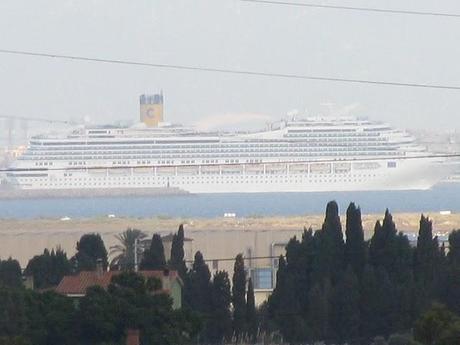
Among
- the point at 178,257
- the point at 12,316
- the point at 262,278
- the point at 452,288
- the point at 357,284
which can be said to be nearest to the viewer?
the point at 12,316

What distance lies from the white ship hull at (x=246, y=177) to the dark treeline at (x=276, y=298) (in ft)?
238

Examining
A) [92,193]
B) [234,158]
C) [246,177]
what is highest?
[234,158]

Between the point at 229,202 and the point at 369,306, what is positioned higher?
the point at 229,202

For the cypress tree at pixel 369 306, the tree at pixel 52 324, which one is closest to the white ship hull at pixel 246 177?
the cypress tree at pixel 369 306

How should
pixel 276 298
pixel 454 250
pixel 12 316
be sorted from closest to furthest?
pixel 12 316 → pixel 276 298 → pixel 454 250

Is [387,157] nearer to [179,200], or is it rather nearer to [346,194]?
[346,194]

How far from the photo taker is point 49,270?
27.4 meters

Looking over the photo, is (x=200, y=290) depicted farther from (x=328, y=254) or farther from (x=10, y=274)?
(x=10, y=274)

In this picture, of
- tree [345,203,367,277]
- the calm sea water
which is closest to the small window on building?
tree [345,203,367,277]

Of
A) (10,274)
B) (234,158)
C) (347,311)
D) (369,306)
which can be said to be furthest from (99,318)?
(234,158)

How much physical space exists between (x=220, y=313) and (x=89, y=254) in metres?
5.28

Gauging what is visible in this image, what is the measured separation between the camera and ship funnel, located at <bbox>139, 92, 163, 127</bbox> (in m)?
120

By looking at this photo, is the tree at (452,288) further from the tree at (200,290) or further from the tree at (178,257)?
the tree at (178,257)

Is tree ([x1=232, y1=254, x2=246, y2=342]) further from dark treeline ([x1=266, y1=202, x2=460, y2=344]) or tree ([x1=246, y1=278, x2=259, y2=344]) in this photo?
dark treeline ([x1=266, y1=202, x2=460, y2=344])
